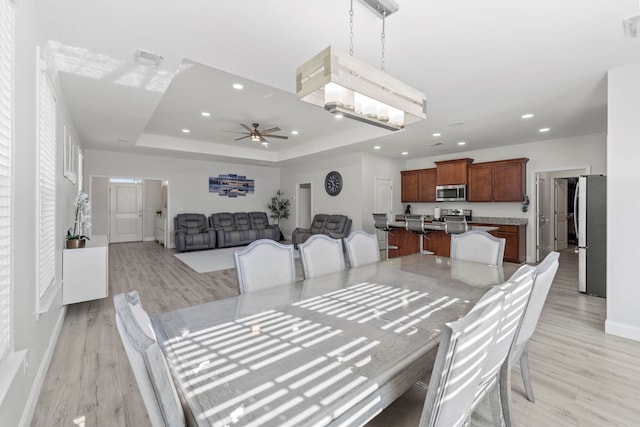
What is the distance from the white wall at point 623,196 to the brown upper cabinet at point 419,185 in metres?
4.72

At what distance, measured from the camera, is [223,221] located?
816 centimetres

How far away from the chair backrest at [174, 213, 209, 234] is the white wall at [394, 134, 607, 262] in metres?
6.49

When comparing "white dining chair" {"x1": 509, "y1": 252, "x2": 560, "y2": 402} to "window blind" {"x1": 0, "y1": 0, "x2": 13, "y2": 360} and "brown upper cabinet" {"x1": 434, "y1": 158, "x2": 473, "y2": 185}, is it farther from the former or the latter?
"brown upper cabinet" {"x1": 434, "y1": 158, "x2": 473, "y2": 185}

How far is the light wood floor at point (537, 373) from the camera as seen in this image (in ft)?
5.66

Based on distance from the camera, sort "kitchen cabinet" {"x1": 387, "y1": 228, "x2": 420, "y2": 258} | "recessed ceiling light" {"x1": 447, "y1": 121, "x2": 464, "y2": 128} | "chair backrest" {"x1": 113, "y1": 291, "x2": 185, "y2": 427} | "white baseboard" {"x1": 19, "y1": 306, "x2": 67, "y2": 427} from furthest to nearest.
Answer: "kitchen cabinet" {"x1": 387, "y1": 228, "x2": 420, "y2": 258} → "recessed ceiling light" {"x1": 447, "y1": 121, "x2": 464, "y2": 128} → "white baseboard" {"x1": 19, "y1": 306, "x2": 67, "y2": 427} → "chair backrest" {"x1": 113, "y1": 291, "x2": 185, "y2": 427}

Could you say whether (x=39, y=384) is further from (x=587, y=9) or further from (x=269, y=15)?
(x=587, y=9)

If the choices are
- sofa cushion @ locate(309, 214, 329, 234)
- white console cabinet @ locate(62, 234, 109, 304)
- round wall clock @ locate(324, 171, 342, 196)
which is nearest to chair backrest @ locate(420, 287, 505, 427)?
white console cabinet @ locate(62, 234, 109, 304)

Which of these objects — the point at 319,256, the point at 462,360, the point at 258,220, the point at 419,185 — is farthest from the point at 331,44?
the point at 258,220

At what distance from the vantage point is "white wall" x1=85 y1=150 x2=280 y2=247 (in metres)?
6.93

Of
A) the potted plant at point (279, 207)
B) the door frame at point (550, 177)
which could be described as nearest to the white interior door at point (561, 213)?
the door frame at point (550, 177)

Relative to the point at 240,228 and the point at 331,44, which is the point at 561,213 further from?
the point at 240,228

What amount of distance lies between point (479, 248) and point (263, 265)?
2.21 m

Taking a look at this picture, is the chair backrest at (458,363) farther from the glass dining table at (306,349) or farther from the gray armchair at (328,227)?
the gray armchair at (328,227)

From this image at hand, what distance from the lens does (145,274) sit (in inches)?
196
